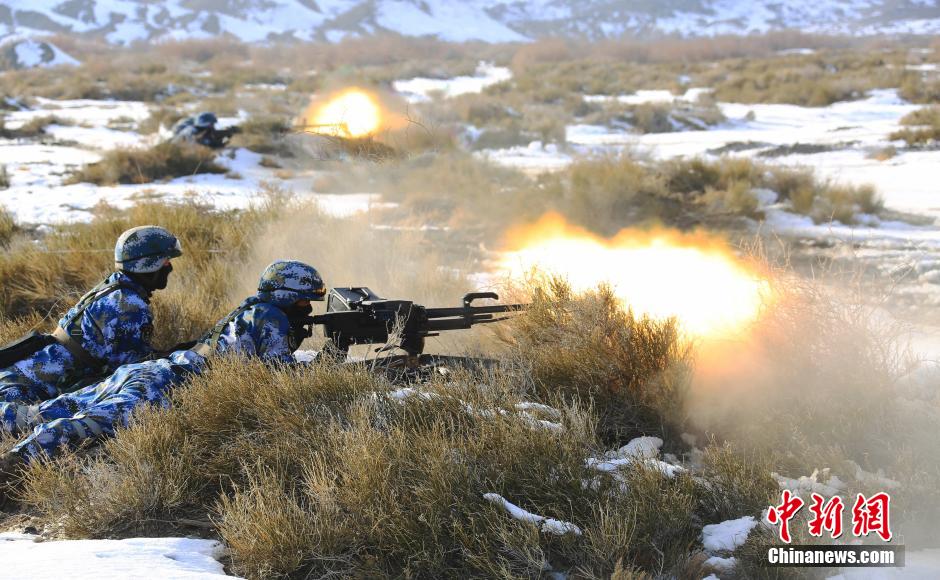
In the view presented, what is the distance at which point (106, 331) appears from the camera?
16.5 ft

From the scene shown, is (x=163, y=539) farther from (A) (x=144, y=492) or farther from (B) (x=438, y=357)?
(B) (x=438, y=357)

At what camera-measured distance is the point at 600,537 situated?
3.22 meters

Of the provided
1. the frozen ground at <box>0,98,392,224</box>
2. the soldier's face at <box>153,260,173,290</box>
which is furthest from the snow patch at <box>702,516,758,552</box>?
the frozen ground at <box>0,98,392,224</box>

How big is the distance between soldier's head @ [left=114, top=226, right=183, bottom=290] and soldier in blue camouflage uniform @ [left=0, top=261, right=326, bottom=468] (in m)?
0.58

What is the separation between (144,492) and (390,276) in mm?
4176

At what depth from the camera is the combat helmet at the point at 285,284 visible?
4.97 metres

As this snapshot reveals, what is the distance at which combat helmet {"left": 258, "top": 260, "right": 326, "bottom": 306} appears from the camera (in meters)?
4.97

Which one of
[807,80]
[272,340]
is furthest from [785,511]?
[807,80]

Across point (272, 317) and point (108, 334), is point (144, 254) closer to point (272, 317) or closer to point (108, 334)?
point (108, 334)

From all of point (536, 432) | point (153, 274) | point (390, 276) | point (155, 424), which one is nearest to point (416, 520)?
point (536, 432)

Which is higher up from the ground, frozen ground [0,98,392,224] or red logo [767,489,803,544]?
frozen ground [0,98,392,224]

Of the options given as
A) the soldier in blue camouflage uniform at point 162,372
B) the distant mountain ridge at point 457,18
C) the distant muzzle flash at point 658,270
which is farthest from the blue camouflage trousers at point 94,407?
the distant mountain ridge at point 457,18
